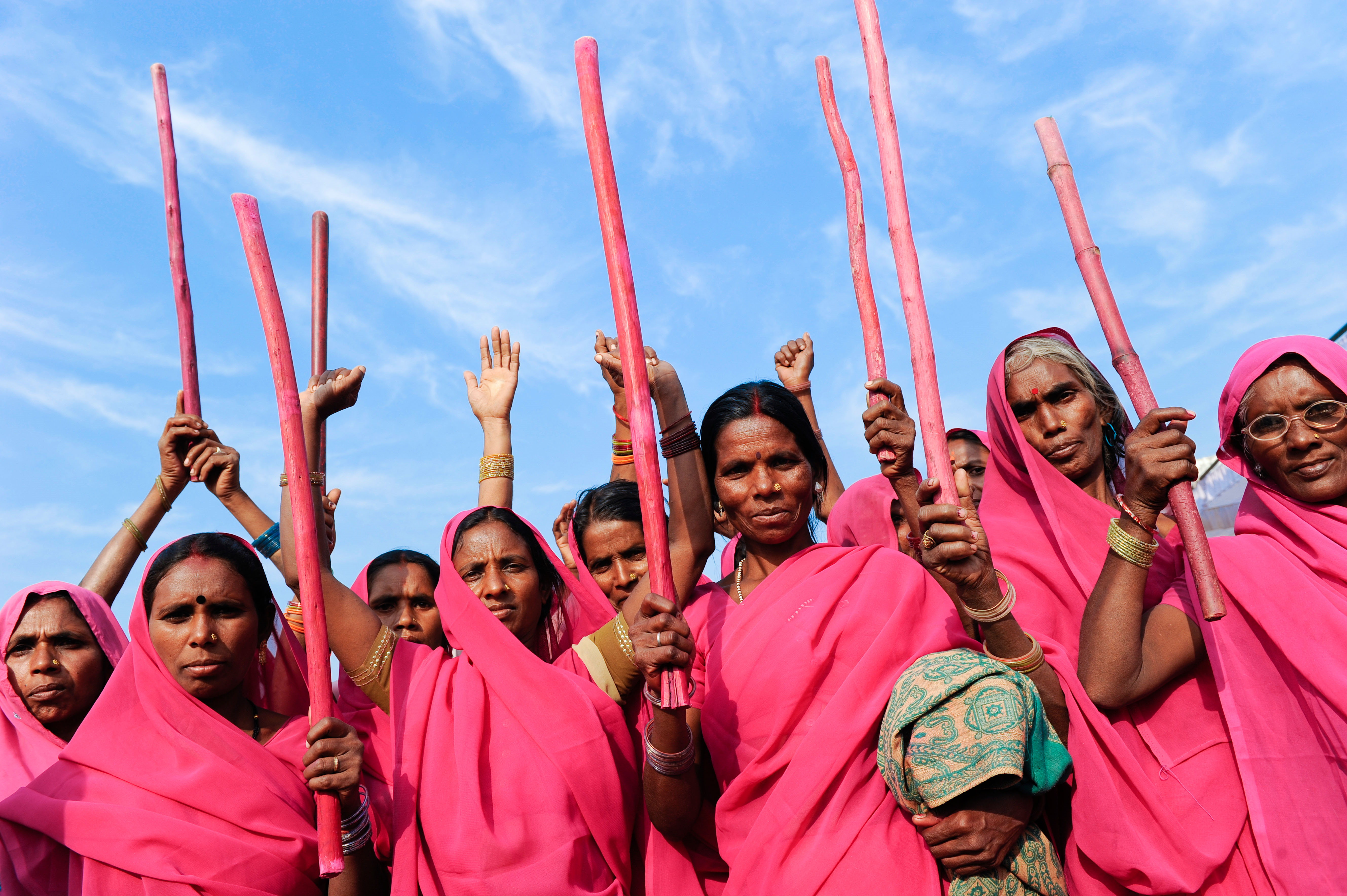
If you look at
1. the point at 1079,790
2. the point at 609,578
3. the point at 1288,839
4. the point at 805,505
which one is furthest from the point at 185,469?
the point at 1288,839

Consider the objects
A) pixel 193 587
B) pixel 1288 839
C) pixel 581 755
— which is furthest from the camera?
pixel 193 587

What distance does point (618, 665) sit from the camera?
392cm

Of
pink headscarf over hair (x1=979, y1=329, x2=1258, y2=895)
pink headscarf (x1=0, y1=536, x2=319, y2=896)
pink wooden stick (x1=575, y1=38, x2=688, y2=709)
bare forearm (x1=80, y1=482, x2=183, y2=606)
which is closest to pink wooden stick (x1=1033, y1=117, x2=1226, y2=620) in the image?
pink headscarf over hair (x1=979, y1=329, x2=1258, y2=895)

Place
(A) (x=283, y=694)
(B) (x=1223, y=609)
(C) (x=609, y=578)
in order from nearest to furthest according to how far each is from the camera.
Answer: (B) (x=1223, y=609)
(A) (x=283, y=694)
(C) (x=609, y=578)

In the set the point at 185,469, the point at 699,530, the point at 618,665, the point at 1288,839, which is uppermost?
the point at 185,469

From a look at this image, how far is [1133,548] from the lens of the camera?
10.1 ft

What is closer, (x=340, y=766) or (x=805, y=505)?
(x=340, y=766)

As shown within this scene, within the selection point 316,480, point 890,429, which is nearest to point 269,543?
point 316,480

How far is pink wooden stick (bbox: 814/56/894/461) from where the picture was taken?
342 centimetres

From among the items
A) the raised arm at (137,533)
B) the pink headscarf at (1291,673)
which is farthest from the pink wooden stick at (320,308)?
the pink headscarf at (1291,673)

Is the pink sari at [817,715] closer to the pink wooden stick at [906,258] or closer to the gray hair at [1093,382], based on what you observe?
the pink wooden stick at [906,258]

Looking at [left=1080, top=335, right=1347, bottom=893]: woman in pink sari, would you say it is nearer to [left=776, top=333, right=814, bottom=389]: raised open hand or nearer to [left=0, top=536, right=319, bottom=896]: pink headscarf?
[left=776, top=333, right=814, bottom=389]: raised open hand

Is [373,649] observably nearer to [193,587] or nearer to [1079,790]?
[193,587]

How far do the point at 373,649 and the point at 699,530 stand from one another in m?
1.33
